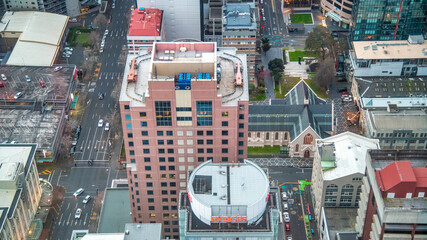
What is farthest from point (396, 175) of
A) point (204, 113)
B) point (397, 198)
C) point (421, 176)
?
point (204, 113)

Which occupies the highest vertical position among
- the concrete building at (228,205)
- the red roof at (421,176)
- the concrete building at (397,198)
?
the red roof at (421,176)

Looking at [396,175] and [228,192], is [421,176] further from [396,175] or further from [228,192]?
[228,192]

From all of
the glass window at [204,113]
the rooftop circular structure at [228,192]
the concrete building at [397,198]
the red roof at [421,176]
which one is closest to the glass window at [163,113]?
the glass window at [204,113]

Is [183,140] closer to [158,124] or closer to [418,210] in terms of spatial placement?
[158,124]

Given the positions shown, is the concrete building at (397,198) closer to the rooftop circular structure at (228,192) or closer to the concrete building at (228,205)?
the concrete building at (228,205)

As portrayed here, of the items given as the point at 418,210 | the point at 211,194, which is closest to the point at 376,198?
the point at 418,210

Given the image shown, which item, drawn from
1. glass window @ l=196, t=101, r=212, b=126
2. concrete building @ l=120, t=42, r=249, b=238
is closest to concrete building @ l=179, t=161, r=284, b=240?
concrete building @ l=120, t=42, r=249, b=238

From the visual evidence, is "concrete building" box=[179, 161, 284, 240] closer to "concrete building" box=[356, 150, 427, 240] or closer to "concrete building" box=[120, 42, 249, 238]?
"concrete building" box=[120, 42, 249, 238]
